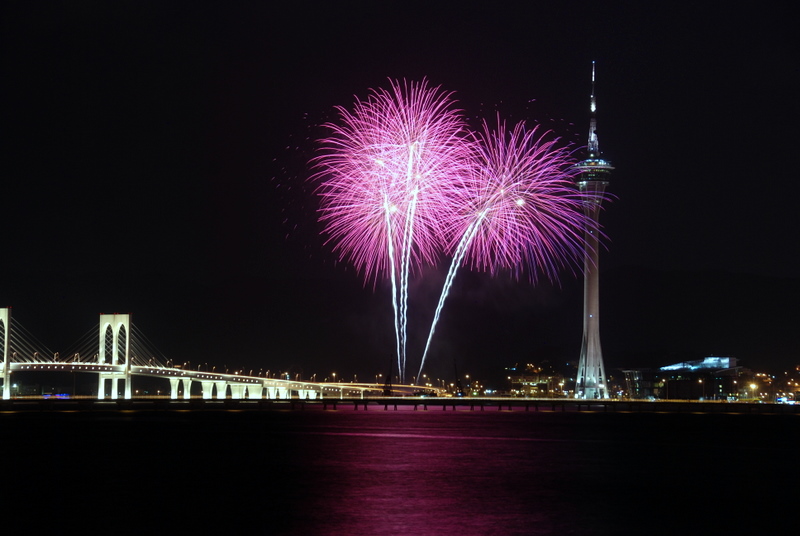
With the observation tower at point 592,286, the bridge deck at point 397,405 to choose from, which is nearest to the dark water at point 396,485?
the bridge deck at point 397,405

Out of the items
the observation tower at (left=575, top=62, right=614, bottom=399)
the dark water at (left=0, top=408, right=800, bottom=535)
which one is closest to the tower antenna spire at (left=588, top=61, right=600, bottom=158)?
the observation tower at (left=575, top=62, right=614, bottom=399)

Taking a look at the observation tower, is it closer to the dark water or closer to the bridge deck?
the bridge deck

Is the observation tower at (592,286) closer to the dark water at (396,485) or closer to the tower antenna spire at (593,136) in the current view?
the tower antenna spire at (593,136)

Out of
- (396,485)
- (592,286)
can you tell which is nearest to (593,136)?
(592,286)

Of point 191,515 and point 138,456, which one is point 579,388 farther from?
point 191,515

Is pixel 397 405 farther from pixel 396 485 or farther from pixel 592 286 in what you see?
pixel 396 485

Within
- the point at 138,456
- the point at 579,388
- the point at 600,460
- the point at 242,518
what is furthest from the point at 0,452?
the point at 579,388
